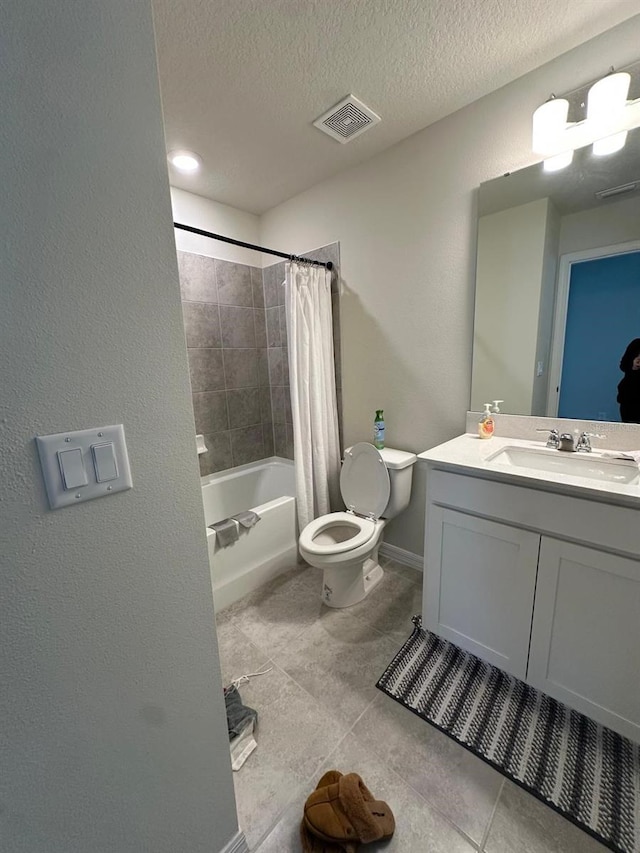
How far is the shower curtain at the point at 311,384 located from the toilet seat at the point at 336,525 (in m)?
0.26

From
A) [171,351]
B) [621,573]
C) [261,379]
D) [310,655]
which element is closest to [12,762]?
[171,351]

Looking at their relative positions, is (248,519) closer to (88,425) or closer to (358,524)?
(358,524)

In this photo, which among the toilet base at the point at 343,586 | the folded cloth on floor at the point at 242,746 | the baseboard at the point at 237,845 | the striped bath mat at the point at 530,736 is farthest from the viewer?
the toilet base at the point at 343,586

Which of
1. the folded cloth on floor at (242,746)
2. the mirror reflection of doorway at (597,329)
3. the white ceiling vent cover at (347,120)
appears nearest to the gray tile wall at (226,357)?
the white ceiling vent cover at (347,120)

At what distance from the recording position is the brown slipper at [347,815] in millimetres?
914

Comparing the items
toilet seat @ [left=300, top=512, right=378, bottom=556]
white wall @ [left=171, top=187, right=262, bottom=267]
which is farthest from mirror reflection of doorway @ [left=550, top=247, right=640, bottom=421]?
white wall @ [left=171, top=187, right=262, bottom=267]

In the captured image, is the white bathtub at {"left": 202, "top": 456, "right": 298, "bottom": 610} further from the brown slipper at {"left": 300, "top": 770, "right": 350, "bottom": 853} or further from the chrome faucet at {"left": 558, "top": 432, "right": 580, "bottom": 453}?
the chrome faucet at {"left": 558, "top": 432, "right": 580, "bottom": 453}

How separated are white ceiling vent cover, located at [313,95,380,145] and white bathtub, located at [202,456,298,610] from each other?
6.54 feet

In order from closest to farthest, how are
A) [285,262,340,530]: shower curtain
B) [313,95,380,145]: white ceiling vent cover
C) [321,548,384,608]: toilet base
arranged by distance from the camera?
[313,95,380,145]: white ceiling vent cover < [321,548,384,608]: toilet base < [285,262,340,530]: shower curtain

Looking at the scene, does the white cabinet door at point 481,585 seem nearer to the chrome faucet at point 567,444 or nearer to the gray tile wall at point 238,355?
the chrome faucet at point 567,444

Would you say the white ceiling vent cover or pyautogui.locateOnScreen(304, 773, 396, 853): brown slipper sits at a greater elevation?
the white ceiling vent cover

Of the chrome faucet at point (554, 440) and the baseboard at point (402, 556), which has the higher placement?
the chrome faucet at point (554, 440)

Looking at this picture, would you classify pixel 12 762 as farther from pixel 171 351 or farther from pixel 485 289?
pixel 485 289

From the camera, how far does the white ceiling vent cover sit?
1540 millimetres
